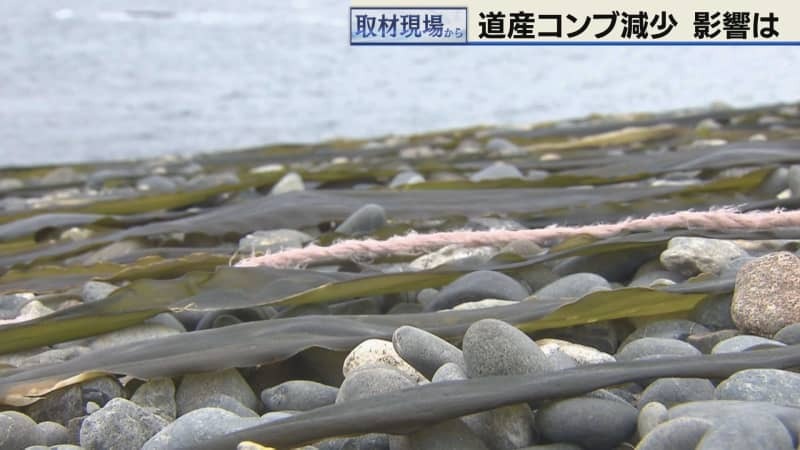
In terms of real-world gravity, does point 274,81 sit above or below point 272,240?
above

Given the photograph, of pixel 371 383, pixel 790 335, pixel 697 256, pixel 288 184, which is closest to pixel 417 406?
pixel 371 383

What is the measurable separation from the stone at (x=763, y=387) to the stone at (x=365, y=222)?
3.09 feet

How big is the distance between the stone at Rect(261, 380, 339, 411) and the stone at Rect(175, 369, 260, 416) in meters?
0.04

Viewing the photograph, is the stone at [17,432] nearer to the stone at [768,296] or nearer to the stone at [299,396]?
the stone at [299,396]

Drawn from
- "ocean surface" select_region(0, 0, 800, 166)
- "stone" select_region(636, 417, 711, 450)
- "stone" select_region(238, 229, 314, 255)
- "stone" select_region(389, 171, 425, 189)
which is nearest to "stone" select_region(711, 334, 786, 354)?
"stone" select_region(636, 417, 711, 450)

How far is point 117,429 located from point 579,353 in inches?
16.8

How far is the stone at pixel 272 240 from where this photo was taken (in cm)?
154

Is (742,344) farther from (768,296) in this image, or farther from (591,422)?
(591,422)

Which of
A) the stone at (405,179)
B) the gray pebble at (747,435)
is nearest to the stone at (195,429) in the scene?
the gray pebble at (747,435)

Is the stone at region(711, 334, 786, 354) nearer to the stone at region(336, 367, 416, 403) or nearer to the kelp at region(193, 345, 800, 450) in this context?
the kelp at region(193, 345, 800, 450)

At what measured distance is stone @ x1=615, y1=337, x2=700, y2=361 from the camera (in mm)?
844

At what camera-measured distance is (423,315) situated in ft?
3.33

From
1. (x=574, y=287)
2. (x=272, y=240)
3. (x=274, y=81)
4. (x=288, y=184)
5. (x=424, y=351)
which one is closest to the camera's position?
(x=424, y=351)

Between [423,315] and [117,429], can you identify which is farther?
[423,315]
